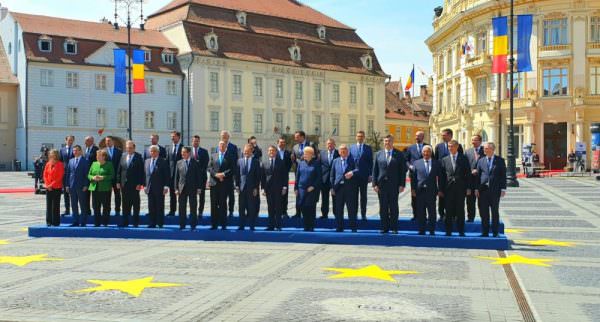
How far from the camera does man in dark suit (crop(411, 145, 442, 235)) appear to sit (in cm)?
Result: 1341

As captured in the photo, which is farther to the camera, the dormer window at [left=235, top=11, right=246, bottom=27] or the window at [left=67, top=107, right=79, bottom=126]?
the dormer window at [left=235, top=11, right=246, bottom=27]

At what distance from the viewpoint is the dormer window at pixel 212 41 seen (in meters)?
63.0

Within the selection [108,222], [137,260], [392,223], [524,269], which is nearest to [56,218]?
[108,222]

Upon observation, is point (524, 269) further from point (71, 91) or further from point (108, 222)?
point (71, 91)

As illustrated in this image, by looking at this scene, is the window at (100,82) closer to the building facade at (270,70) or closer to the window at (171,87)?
the window at (171,87)

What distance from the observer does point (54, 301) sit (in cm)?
817

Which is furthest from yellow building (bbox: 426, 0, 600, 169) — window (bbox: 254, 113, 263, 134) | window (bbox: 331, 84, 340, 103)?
window (bbox: 254, 113, 263, 134)

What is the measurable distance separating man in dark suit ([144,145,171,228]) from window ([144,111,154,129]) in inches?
1941

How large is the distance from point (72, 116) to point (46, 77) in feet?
12.5

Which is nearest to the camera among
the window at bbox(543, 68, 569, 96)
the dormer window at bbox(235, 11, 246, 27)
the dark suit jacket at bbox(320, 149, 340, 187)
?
the dark suit jacket at bbox(320, 149, 340, 187)

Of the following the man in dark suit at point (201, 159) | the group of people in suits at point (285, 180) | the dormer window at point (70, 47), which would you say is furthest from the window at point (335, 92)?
the man in dark suit at point (201, 159)

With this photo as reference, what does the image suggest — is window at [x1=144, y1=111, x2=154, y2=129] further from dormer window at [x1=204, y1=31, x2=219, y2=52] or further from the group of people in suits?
the group of people in suits

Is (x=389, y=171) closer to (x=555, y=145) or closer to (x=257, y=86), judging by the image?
(x=555, y=145)

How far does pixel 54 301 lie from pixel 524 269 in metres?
6.37
